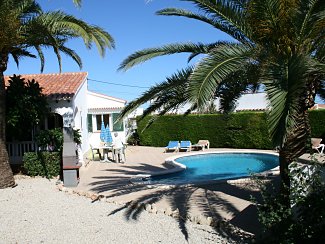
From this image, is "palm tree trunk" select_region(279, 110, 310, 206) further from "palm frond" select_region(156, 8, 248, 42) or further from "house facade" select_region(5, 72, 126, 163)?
"house facade" select_region(5, 72, 126, 163)

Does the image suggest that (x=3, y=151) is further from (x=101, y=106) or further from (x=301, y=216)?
(x=101, y=106)

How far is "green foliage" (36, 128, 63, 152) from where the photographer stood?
16.7m

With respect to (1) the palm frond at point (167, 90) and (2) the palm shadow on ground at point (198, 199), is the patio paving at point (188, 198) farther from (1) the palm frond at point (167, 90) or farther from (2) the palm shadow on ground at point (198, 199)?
(1) the palm frond at point (167, 90)

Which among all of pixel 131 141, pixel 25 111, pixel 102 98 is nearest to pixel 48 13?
pixel 25 111

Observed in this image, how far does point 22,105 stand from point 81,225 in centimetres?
935

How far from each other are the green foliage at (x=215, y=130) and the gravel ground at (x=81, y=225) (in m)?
17.4

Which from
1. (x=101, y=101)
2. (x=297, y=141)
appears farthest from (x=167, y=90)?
(x=101, y=101)

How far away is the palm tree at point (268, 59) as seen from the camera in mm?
6059

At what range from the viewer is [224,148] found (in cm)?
2859

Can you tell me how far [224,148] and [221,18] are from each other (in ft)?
69.9

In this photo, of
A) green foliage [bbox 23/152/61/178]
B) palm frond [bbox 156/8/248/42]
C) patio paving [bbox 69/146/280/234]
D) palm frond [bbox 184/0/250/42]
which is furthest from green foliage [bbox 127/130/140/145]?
palm frond [bbox 184/0/250/42]

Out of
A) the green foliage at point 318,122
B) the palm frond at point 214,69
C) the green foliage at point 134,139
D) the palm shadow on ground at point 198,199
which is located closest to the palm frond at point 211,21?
the palm frond at point 214,69

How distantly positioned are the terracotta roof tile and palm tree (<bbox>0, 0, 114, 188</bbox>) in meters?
3.82

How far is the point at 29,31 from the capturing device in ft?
45.1
